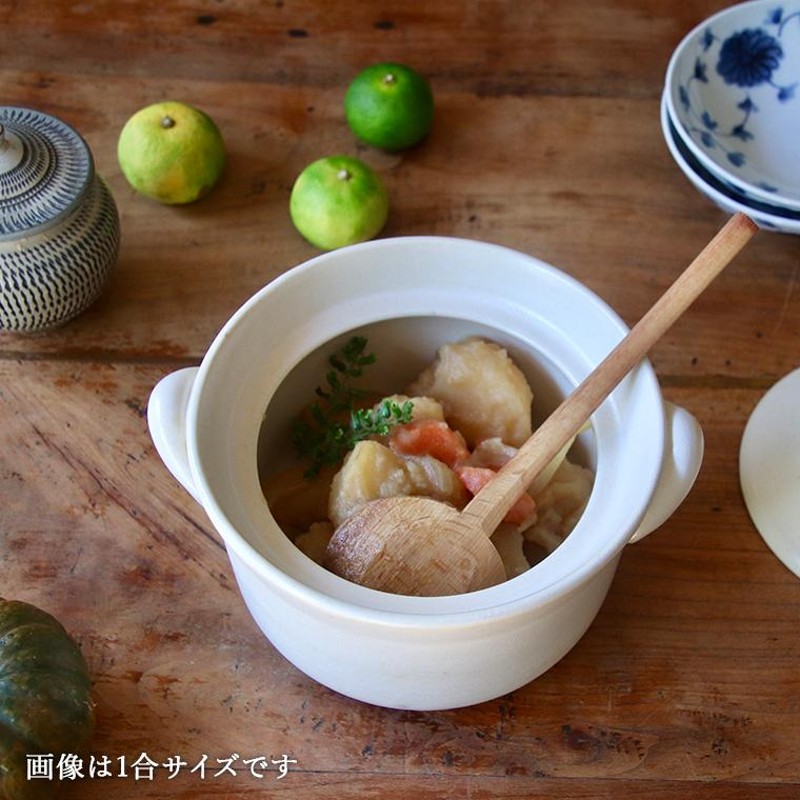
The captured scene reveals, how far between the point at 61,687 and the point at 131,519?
0.18m

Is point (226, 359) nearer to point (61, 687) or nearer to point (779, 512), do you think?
point (61, 687)

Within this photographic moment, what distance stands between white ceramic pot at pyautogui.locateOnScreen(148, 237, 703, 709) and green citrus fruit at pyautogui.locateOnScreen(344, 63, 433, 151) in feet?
0.98

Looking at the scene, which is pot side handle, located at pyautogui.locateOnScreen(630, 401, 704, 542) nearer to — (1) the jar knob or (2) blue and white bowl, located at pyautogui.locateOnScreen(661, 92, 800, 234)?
(2) blue and white bowl, located at pyautogui.locateOnScreen(661, 92, 800, 234)

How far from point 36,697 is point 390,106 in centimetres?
64

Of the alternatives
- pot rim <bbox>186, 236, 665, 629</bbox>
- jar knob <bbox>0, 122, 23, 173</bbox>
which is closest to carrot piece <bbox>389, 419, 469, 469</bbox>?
pot rim <bbox>186, 236, 665, 629</bbox>

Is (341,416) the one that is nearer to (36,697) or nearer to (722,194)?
(36,697)

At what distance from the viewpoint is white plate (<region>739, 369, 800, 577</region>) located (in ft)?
2.79

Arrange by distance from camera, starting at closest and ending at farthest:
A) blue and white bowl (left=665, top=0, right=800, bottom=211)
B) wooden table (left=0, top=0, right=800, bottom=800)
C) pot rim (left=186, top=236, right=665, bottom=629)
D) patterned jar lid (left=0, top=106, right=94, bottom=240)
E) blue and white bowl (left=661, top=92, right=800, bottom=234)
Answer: pot rim (left=186, top=236, right=665, bottom=629) → wooden table (left=0, top=0, right=800, bottom=800) → patterned jar lid (left=0, top=106, right=94, bottom=240) → blue and white bowl (left=661, top=92, right=800, bottom=234) → blue and white bowl (left=665, top=0, right=800, bottom=211)

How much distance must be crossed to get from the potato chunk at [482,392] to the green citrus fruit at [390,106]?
0.32m

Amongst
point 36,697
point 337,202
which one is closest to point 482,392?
point 337,202

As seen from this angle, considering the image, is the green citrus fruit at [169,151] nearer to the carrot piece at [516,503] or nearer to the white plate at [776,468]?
the carrot piece at [516,503]

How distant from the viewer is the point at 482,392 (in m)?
0.81

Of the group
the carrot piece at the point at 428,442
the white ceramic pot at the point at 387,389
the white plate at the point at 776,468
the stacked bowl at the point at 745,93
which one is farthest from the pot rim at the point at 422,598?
the stacked bowl at the point at 745,93

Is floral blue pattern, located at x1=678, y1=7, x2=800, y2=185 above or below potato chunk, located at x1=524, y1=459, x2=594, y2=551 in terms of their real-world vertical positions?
above
